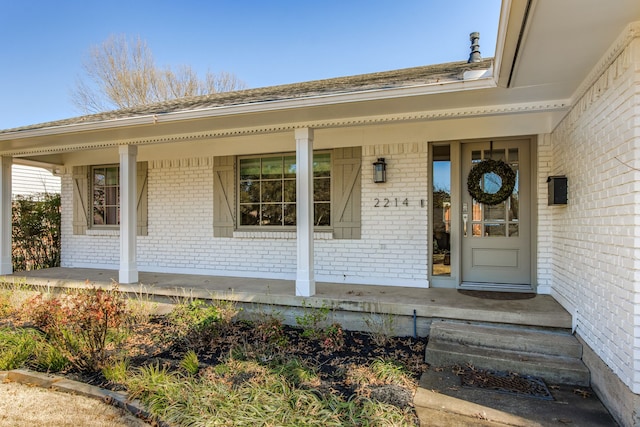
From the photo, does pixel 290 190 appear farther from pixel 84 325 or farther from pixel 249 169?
pixel 84 325

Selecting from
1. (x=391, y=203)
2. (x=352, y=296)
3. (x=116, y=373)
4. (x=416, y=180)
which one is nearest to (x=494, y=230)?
(x=416, y=180)

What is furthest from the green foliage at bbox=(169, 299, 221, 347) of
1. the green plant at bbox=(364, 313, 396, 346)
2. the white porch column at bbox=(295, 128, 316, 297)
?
the green plant at bbox=(364, 313, 396, 346)

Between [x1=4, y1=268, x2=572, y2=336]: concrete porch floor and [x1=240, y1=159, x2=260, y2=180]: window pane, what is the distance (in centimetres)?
169

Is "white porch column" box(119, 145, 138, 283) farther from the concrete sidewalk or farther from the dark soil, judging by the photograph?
the concrete sidewalk

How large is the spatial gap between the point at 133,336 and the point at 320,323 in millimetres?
2100

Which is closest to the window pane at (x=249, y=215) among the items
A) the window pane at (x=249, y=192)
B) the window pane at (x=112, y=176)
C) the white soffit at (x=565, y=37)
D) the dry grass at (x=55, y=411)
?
the window pane at (x=249, y=192)

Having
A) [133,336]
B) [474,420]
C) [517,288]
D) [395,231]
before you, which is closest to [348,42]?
[395,231]

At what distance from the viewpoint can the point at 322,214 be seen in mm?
5719

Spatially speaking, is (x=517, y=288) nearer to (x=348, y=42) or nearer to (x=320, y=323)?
(x=320, y=323)

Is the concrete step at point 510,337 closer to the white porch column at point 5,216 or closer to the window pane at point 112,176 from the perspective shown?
the window pane at point 112,176

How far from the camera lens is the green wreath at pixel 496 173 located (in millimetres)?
4816

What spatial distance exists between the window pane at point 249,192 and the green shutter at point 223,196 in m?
0.15

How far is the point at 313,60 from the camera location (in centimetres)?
1557

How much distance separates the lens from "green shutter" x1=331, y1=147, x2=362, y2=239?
5.46 meters
